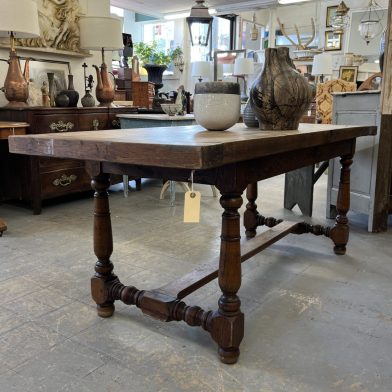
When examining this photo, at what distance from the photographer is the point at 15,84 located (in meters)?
3.24

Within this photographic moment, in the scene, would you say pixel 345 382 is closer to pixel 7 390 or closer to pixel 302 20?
pixel 7 390

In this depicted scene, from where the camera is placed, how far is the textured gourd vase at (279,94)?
1.64 meters

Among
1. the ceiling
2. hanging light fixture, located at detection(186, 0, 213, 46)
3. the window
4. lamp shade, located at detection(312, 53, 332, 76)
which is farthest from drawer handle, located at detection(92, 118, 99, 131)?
the window

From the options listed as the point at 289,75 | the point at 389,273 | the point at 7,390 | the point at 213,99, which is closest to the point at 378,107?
the point at 389,273

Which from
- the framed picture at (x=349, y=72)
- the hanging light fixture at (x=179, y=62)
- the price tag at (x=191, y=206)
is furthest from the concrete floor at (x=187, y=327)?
the hanging light fixture at (x=179, y=62)

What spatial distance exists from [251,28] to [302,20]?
105cm

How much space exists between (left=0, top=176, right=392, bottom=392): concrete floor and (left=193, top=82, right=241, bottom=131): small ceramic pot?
0.77 meters

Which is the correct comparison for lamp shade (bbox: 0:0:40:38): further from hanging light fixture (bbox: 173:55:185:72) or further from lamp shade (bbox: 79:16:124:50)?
hanging light fixture (bbox: 173:55:185:72)

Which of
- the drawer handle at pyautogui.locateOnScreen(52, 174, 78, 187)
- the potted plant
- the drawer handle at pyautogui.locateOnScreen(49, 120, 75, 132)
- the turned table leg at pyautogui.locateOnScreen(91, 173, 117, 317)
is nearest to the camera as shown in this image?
the turned table leg at pyautogui.locateOnScreen(91, 173, 117, 317)

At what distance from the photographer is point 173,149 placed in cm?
105

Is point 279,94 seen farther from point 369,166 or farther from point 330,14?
point 330,14

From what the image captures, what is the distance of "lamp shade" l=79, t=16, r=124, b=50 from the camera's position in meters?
3.80

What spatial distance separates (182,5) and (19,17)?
5.98 meters

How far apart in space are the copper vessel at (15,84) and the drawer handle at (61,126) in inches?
11.7
